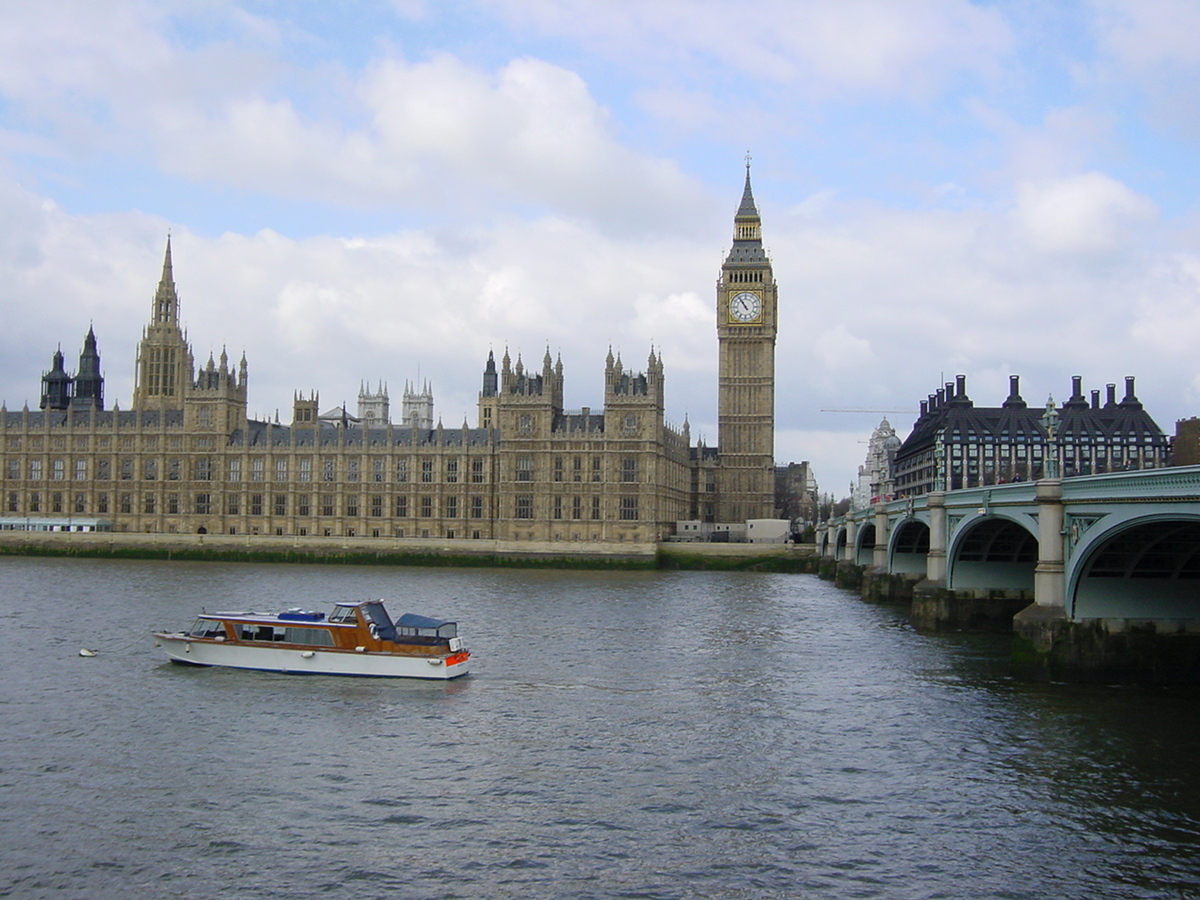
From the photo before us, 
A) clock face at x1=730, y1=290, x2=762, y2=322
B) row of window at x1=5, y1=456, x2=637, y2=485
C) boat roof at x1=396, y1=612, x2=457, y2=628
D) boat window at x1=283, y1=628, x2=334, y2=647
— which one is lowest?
boat window at x1=283, y1=628, x2=334, y2=647

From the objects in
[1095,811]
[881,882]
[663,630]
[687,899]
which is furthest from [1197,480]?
[663,630]

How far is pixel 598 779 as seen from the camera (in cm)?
2834

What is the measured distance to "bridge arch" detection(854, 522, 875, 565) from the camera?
88500 mm

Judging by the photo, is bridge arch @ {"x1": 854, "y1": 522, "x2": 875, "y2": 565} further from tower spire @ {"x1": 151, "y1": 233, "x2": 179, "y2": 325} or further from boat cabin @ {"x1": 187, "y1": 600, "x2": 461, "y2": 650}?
tower spire @ {"x1": 151, "y1": 233, "x2": 179, "y2": 325}

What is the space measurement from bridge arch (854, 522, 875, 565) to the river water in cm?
3926

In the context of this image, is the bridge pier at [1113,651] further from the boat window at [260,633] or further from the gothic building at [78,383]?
the gothic building at [78,383]

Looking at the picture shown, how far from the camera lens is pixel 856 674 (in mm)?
43906

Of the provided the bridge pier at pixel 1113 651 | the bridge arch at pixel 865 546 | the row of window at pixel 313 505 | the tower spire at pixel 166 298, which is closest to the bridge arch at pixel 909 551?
the bridge arch at pixel 865 546

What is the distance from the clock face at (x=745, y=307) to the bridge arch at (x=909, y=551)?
71.2m

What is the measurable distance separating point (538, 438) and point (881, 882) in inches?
3852

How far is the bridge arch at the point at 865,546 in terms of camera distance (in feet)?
290

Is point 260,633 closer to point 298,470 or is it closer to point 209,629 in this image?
point 209,629

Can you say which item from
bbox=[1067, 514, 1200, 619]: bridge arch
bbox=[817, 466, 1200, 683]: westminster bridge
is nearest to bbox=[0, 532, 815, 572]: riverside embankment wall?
bbox=[817, 466, 1200, 683]: westminster bridge

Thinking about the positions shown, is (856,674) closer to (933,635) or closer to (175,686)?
(933,635)
